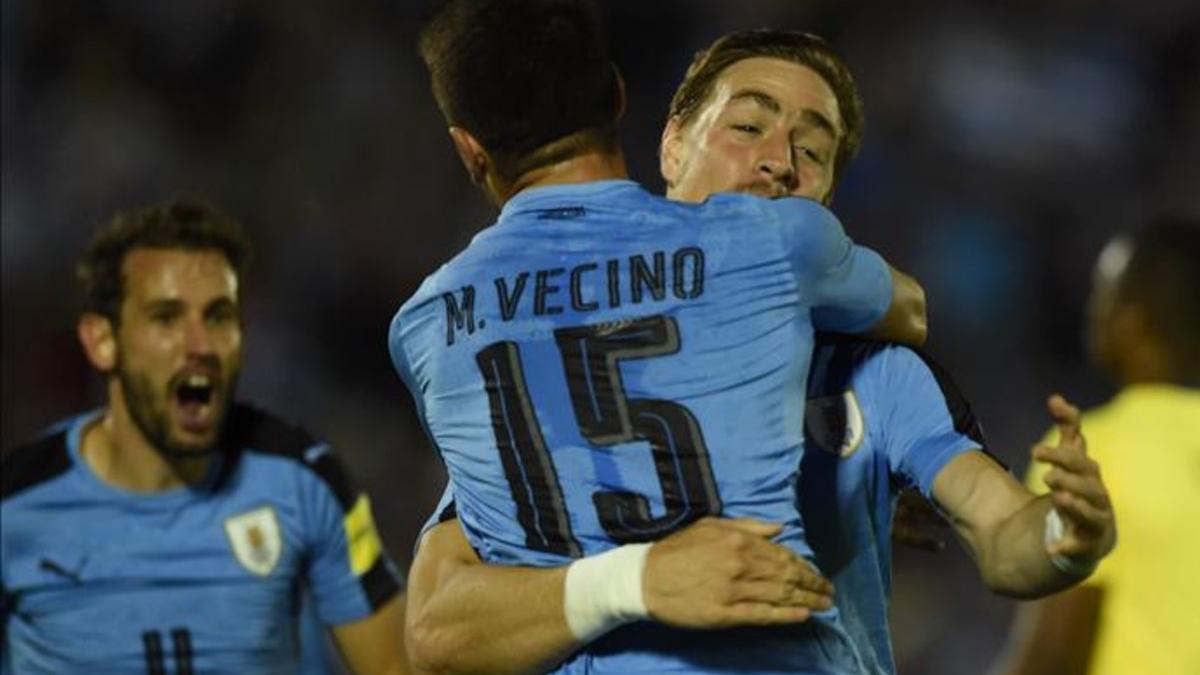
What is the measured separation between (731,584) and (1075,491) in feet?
1.50

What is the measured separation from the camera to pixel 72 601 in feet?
18.5

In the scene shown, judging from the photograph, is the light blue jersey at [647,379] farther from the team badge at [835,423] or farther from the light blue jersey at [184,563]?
the light blue jersey at [184,563]

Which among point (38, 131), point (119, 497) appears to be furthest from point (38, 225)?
point (119, 497)

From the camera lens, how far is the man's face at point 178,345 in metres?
5.82

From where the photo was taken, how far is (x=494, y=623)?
10.2ft

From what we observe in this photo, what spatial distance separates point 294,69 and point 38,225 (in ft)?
4.24

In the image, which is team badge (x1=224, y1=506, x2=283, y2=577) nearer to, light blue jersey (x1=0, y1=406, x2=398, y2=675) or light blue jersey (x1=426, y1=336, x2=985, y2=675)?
light blue jersey (x1=0, y1=406, x2=398, y2=675)

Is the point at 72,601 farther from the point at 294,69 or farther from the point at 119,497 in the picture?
the point at 294,69

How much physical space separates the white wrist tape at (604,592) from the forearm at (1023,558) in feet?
1.55

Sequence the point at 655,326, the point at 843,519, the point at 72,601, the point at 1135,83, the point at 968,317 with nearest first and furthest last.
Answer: the point at 655,326, the point at 843,519, the point at 72,601, the point at 968,317, the point at 1135,83

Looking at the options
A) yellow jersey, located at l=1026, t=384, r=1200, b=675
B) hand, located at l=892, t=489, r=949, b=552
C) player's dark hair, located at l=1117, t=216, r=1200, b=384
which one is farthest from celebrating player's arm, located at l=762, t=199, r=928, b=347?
player's dark hair, located at l=1117, t=216, r=1200, b=384

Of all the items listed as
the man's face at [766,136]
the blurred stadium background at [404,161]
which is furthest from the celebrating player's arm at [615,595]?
the blurred stadium background at [404,161]

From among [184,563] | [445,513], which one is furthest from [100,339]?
[445,513]

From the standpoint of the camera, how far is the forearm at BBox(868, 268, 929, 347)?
3268mm
